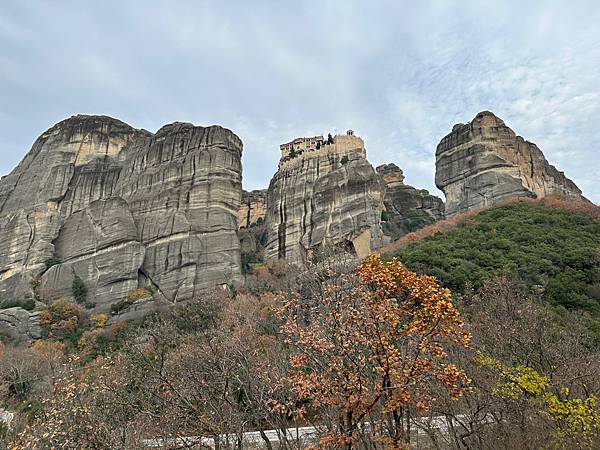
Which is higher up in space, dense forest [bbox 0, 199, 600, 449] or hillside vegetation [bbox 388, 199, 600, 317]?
hillside vegetation [bbox 388, 199, 600, 317]

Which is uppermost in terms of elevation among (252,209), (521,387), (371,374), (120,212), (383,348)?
(252,209)

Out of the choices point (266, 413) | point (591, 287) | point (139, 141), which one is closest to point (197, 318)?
point (266, 413)

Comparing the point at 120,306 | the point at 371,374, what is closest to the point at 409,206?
the point at 120,306

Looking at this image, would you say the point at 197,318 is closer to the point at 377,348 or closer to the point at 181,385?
the point at 181,385

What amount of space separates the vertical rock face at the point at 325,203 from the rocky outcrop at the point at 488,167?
816 cm

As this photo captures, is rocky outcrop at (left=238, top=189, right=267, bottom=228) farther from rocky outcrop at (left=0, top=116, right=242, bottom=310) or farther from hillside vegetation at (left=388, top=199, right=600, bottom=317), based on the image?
hillside vegetation at (left=388, top=199, right=600, bottom=317)

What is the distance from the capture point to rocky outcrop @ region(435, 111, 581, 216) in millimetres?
46281

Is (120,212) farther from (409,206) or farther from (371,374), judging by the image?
(409,206)

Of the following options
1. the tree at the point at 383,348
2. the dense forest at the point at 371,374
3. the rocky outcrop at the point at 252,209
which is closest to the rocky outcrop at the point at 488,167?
the dense forest at the point at 371,374

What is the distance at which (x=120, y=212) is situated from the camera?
43.6 m

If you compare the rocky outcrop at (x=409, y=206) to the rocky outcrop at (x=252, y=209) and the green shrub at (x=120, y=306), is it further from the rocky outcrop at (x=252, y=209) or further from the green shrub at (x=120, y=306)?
the green shrub at (x=120, y=306)

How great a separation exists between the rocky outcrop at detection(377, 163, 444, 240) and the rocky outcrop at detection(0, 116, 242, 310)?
26827 millimetres

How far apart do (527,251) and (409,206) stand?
40873 millimetres

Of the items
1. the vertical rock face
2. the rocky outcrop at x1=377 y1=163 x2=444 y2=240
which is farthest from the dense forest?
the rocky outcrop at x1=377 y1=163 x2=444 y2=240
